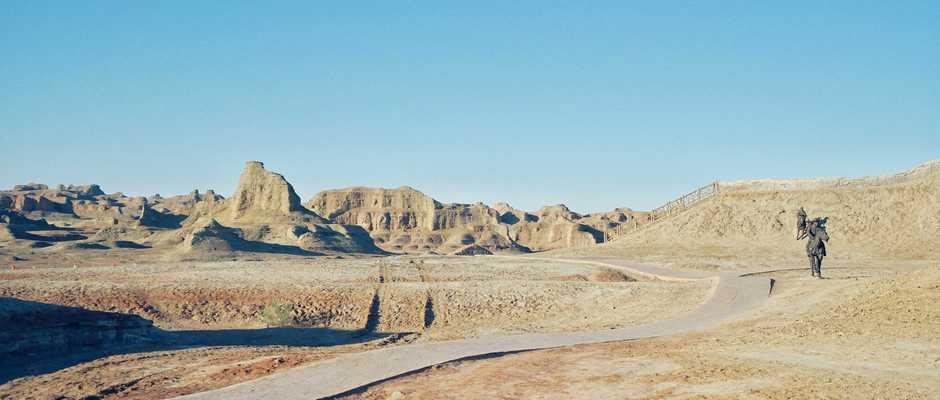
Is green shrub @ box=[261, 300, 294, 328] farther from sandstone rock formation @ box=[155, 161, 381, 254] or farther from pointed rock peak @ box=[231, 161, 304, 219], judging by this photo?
pointed rock peak @ box=[231, 161, 304, 219]

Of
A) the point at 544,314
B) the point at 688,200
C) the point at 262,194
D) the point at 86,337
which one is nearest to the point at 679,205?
the point at 688,200

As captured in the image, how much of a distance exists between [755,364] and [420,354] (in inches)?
270

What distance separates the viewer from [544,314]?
29.1m

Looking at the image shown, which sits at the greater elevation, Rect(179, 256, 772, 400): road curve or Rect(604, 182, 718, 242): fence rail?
Rect(604, 182, 718, 242): fence rail

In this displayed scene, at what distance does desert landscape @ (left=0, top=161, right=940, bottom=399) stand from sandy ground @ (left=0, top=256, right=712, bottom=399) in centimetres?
13

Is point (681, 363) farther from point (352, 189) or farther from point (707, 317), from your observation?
point (352, 189)

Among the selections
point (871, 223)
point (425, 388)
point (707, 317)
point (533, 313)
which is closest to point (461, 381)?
point (425, 388)

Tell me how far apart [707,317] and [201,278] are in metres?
25.4

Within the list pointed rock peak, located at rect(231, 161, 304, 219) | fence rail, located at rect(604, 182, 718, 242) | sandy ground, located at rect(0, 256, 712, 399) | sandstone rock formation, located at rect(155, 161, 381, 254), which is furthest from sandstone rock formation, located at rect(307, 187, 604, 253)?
sandy ground, located at rect(0, 256, 712, 399)

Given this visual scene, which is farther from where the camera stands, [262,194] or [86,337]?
[262,194]

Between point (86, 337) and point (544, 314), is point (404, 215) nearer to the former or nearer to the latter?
point (544, 314)

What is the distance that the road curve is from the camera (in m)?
13.6

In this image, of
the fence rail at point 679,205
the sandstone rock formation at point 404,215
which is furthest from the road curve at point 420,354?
the sandstone rock formation at point 404,215

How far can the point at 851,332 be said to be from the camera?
17.3m
